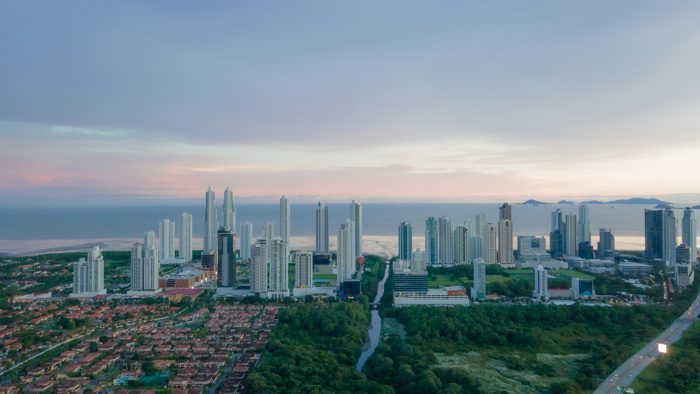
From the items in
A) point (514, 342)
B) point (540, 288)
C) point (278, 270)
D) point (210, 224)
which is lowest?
Result: point (514, 342)

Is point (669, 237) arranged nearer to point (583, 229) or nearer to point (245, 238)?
point (583, 229)

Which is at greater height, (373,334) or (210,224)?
(210,224)

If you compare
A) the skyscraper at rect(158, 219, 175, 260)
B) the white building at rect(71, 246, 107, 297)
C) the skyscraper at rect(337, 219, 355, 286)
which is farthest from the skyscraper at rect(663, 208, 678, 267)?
the skyscraper at rect(158, 219, 175, 260)

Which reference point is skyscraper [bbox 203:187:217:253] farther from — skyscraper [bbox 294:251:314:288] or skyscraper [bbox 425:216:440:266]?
skyscraper [bbox 425:216:440:266]

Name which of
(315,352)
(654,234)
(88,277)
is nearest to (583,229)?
(654,234)

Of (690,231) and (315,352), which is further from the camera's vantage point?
(690,231)

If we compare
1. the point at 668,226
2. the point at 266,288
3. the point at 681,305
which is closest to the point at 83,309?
the point at 266,288
